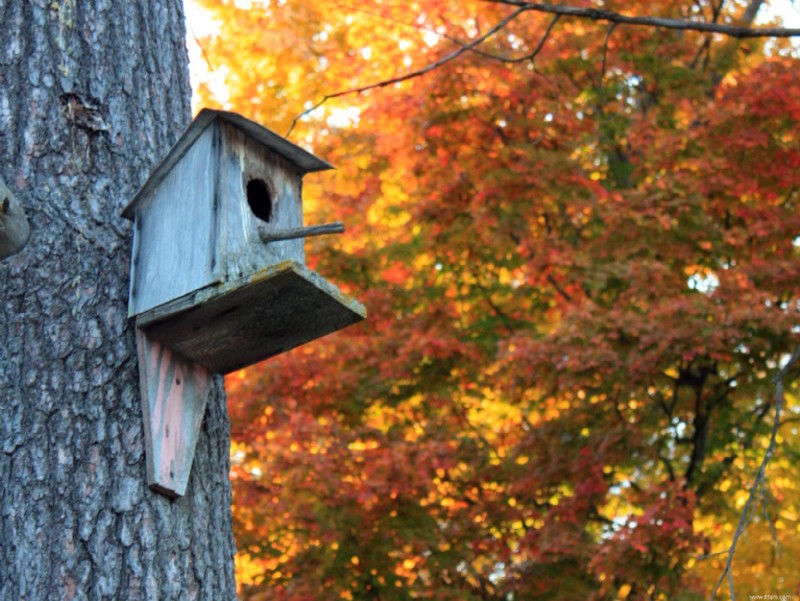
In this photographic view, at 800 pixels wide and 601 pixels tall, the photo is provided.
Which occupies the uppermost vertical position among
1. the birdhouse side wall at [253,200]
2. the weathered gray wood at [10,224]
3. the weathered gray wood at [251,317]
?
the birdhouse side wall at [253,200]

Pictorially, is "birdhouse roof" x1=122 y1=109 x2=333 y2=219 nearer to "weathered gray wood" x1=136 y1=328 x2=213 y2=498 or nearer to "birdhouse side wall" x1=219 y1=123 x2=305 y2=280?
"birdhouse side wall" x1=219 y1=123 x2=305 y2=280

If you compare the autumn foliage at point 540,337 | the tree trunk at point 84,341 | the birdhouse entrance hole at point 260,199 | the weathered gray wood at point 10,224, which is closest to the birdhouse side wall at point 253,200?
the birdhouse entrance hole at point 260,199

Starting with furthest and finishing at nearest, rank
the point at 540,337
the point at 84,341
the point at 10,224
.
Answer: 1. the point at 540,337
2. the point at 84,341
3. the point at 10,224

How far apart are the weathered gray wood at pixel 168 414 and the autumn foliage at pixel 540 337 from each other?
3.04 m

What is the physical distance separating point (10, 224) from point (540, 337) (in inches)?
186

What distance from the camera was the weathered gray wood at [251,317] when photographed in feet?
7.82

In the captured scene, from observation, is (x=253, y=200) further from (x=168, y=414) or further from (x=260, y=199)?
(x=168, y=414)

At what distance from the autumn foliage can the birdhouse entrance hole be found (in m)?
2.61

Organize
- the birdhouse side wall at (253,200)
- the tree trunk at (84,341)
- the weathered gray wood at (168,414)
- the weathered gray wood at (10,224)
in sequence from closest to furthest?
the weathered gray wood at (10,224), the tree trunk at (84,341), the weathered gray wood at (168,414), the birdhouse side wall at (253,200)

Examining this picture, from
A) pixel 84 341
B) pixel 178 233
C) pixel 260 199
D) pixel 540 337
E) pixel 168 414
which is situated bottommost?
pixel 168 414

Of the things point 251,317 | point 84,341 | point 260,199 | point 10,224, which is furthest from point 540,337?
point 10,224

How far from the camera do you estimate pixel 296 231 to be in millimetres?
2439

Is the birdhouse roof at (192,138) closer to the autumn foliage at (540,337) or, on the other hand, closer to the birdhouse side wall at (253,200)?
the birdhouse side wall at (253,200)

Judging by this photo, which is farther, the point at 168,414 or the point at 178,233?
the point at 178,233
